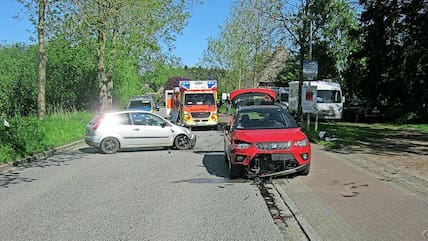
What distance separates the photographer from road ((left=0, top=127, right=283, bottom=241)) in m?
6.83

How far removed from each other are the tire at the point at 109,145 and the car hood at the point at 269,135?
7.04 m

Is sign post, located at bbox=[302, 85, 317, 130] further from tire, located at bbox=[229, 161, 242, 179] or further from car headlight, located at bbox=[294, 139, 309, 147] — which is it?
tire, located at bbox=[229, 161, 242, 179]

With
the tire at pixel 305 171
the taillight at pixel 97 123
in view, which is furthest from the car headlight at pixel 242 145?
the taillight at pixel 97 123

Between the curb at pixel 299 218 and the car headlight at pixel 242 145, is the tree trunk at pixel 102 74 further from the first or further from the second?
the curb at pixel 299 218

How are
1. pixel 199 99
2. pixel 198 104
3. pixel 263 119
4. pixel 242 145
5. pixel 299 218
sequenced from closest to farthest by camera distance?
pixel 299 218 < pixel 242 145 < pixel 263 119 < pixel 198 104 < pixel 199 99

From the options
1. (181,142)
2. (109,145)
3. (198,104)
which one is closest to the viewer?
(109,145)

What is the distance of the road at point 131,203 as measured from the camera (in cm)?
683

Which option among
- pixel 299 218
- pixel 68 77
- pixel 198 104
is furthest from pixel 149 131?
pixel 68 77

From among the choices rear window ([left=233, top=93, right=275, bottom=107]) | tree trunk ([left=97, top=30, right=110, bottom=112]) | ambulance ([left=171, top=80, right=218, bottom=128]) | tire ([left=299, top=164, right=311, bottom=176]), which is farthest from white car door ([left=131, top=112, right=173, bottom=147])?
rear window ([left=233, top=93, right=275, bottom=107])

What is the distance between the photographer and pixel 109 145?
57.0 ft

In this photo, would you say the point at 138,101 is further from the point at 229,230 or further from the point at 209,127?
the point at 229,230

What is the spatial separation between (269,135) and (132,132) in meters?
7.65

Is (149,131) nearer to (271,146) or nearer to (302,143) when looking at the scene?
(271,146)

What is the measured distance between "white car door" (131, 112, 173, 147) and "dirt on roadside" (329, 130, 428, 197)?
19.1 ft
